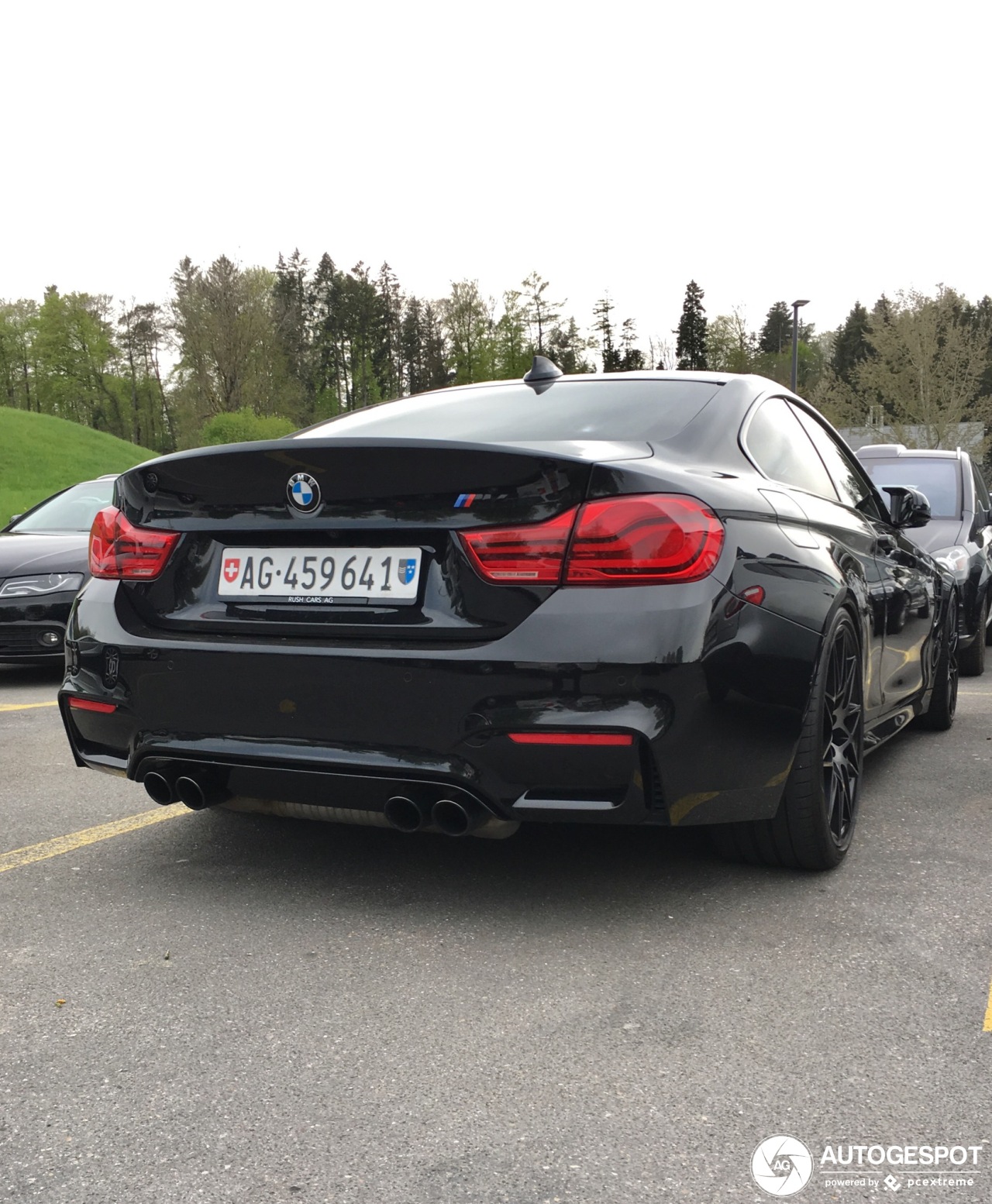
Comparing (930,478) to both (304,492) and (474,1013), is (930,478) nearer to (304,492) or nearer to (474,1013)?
(304,492)

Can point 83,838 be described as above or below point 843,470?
below

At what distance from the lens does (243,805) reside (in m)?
3.41

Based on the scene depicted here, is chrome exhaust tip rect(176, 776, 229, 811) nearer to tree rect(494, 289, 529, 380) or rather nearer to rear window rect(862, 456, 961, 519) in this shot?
rear window rect(862, 456, 961, 519)

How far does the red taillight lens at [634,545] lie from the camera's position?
292 cm

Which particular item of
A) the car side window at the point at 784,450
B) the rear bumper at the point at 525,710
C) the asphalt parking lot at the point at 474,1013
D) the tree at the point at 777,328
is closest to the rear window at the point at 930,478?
the car side window at the point at 784,450

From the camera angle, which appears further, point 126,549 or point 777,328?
point 777,328

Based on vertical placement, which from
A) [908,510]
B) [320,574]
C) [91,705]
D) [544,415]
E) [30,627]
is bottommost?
[30,627]

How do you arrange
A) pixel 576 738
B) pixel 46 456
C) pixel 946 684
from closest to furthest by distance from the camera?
pixel 576 738 < pixel 946 684 < pixel 46 456

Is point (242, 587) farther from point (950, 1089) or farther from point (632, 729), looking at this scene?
point (950, 1089)

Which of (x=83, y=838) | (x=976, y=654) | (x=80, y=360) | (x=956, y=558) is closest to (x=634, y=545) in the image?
(x=83, y=838)

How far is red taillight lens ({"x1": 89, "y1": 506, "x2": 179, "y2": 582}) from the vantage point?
3.42 meters

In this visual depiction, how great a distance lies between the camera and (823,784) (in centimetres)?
349

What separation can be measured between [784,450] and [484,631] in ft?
4.83

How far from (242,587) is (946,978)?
1926 mm
